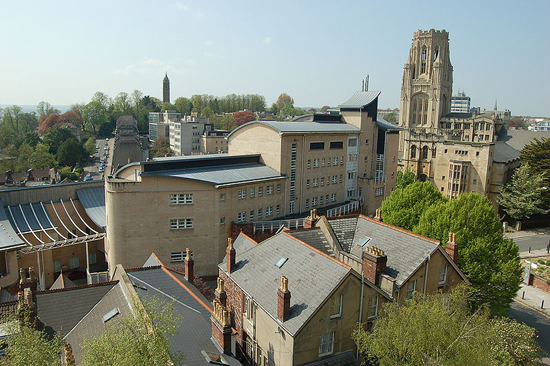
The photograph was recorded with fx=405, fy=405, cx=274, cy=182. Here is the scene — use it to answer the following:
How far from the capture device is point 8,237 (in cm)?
3938

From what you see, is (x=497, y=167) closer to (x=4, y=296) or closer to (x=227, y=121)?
(x=4, y=296)

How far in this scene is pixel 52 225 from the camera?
45000 mm

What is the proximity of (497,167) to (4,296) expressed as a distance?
274 ft

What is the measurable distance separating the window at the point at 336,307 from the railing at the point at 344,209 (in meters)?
35.5

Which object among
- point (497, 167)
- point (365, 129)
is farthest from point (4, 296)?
point (497, 167)

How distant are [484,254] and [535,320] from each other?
42.7ft

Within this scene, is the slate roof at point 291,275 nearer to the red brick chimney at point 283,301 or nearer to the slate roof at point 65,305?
the red brick chimney at point 283,301

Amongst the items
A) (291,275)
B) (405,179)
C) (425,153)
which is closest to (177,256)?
(291,275)

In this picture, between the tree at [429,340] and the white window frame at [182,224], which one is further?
the white window frame at [182,224]

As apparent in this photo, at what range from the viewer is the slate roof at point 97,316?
1930 cm

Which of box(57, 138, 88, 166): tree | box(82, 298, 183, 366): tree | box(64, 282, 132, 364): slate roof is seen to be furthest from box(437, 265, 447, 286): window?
box(57, 138, 88, 166): tree

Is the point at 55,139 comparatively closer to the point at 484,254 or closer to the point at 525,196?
the point at 525,196

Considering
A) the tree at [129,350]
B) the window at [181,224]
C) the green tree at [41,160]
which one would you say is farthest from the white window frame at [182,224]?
the green tree at [41,160]

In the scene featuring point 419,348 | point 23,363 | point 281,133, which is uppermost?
point 281,133
